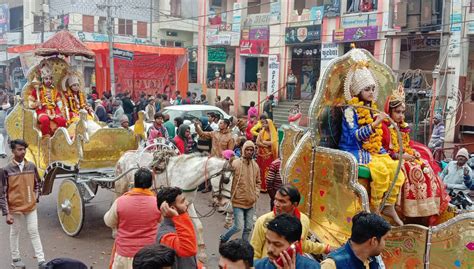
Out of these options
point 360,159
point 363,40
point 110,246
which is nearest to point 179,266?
point 360,159

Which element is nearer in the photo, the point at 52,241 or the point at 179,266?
the point at 179,266

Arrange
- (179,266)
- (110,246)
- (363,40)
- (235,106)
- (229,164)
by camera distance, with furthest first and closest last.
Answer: (235,106)
(363,40)
(110,246)
(229,164)
(179,266)

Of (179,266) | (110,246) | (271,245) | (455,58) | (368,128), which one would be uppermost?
(455,58)

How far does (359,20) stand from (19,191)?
17.8 meters

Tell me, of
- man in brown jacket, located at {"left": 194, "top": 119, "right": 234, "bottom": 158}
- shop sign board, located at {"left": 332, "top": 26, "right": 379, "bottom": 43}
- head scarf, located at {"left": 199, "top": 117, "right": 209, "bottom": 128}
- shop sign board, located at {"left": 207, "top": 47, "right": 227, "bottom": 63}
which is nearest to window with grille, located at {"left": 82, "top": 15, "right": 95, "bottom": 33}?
shop sign board, located at {"left": 207, "top": 47, "right": 227, "bottom": 63}

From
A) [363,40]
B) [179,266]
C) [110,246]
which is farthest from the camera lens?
[363,40]

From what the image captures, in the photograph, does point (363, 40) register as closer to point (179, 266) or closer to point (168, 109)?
point (168, 109)

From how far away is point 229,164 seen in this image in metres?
6.45

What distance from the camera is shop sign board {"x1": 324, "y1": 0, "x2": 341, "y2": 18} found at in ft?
71.6

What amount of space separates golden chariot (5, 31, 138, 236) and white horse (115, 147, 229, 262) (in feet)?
2.35

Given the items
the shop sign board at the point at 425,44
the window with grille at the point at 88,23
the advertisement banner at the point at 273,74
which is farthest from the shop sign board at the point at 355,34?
the window with grille at the point at 88,23

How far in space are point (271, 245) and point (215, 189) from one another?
344 cm

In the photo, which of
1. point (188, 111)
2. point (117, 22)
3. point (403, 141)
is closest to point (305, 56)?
point (188, 111)

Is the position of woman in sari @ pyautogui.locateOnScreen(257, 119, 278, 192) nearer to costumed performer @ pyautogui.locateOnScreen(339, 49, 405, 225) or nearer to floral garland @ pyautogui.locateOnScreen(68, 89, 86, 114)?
floral garland @ pyautogui.locateOnScreen(68, 89, 86, 114)
